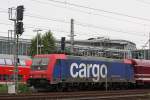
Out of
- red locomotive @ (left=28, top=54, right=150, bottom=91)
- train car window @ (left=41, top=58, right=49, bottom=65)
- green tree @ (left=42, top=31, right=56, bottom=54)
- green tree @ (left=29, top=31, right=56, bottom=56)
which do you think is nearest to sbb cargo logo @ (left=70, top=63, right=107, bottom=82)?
red locomotive @ (left=28, top=54, right=150, bottom=91)

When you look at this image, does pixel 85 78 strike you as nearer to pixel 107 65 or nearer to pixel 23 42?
pixel 107 65

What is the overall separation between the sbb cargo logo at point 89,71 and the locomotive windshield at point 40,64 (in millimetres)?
2465

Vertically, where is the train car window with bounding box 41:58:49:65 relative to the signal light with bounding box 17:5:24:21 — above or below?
below

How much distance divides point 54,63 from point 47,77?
51.3 inches

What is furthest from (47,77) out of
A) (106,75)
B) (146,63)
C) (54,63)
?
(146,63)

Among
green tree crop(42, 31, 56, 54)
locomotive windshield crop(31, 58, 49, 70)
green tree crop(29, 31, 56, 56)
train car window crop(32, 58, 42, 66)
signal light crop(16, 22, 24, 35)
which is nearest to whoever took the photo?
signal light crop(16, 22, 24, 35)

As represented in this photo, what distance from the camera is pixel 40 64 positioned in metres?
34.3

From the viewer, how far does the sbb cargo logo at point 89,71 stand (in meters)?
35.5

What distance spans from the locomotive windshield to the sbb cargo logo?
2.47 m

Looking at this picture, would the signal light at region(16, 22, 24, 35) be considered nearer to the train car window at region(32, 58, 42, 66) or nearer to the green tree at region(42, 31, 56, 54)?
the train car window at region(32, 58, 42, 66)

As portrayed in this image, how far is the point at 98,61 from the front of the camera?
38.2 meters

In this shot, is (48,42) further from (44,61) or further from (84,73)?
(44,61)

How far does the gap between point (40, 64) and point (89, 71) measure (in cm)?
494

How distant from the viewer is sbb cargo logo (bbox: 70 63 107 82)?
35500 millimetres
